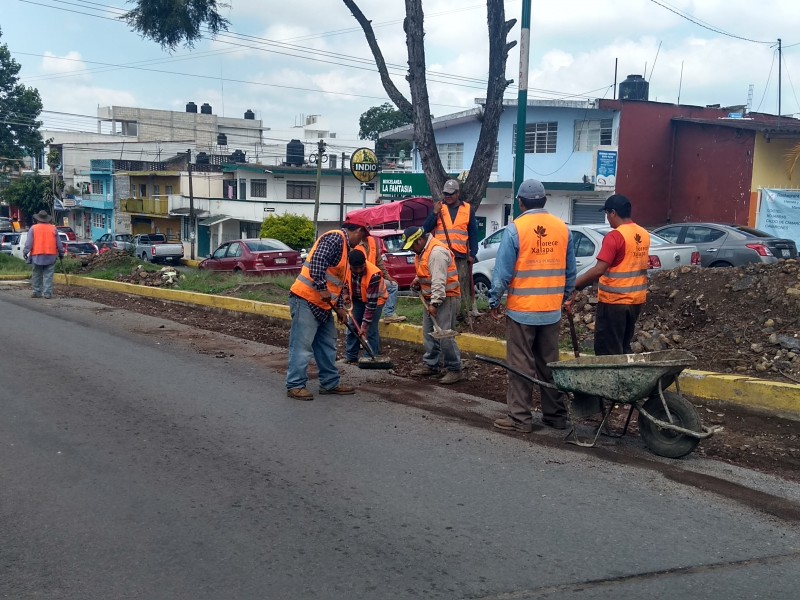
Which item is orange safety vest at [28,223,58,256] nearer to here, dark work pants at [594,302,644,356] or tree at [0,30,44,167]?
dark work pants at [594,302,644,356]

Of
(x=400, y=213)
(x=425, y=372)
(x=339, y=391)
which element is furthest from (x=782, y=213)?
(x=339, y=391)

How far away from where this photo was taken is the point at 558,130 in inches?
1259

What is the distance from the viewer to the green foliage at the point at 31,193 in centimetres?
6806

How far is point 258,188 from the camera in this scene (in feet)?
171

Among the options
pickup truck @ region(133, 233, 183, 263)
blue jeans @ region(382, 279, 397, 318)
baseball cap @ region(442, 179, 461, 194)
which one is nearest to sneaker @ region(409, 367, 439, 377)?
baseball cap @ region(442, 179, 461, 194)

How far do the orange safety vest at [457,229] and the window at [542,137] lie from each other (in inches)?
921

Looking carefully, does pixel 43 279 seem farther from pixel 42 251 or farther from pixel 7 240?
pixel 7 240

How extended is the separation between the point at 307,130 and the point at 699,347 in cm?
7470

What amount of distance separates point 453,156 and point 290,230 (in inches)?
419

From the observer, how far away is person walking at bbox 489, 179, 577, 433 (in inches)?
266

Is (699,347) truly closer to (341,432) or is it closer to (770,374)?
(770,374)

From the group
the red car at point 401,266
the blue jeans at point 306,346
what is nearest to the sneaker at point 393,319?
the blue jeans at point 306,346

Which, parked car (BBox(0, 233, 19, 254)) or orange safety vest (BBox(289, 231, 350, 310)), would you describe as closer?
orange safety vest (BBox(289, 231, 350, 310))

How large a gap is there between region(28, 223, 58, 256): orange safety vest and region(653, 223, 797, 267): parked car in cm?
1269
